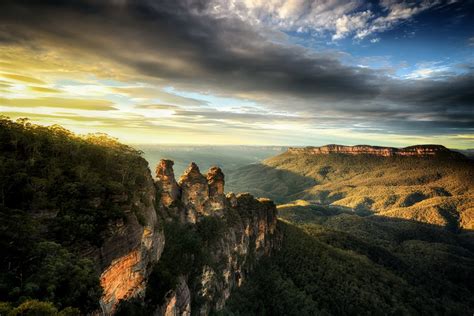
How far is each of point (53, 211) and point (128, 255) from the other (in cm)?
950

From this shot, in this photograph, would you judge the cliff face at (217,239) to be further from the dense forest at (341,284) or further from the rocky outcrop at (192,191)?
the dense forest at (341,284)

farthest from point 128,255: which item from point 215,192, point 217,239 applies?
point 215,192

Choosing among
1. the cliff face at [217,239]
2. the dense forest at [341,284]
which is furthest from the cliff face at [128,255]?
the dense forest at [341,284]

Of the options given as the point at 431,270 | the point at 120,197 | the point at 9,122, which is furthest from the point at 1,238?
the point at 431,270

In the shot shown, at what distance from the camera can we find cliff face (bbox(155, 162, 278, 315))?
53438 mm

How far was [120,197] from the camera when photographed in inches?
1280

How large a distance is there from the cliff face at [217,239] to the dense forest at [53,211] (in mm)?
17313

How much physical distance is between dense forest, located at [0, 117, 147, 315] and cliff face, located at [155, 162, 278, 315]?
17313 mm

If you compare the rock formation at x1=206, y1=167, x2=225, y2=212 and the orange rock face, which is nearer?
the orange rock face

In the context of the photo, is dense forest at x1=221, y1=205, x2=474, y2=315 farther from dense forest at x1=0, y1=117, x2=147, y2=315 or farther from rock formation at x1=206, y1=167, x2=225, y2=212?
dense forest at x1=0, y1=117, x2=147, y2=315

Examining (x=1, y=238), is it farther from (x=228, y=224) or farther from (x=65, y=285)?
(x=228, y=224)

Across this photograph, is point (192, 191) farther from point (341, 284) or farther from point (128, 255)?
point (341, 284)

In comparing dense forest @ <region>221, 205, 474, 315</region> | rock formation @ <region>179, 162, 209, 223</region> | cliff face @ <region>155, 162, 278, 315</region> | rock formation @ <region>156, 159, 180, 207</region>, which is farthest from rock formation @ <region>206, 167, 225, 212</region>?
dense forest @ <region>221, 205, 474, 315</region>

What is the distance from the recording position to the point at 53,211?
25.8 m
